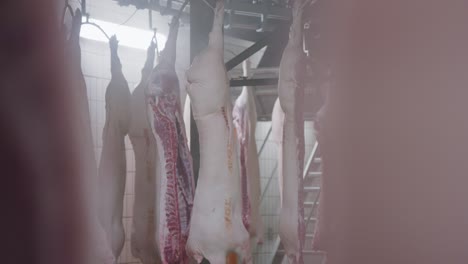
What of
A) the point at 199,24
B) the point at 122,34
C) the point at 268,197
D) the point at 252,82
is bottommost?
the point at 268,197

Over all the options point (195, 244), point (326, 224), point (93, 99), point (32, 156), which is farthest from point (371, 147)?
point (93, 99)

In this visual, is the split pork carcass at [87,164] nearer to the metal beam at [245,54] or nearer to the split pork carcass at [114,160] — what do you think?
the split pork carcass at [114,160]

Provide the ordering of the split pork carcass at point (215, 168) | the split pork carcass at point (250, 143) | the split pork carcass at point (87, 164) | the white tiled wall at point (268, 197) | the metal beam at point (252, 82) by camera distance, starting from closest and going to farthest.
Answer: the split pork carcass at point (87, 164), the split pork carcass at point (215, 168), the metal beam at point (252, 82), the split pork carcass at point (250, 143), the white tiled wall at point (268, 197)

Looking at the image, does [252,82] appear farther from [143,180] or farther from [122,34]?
[122,34]

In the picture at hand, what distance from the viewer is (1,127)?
0.90 metres

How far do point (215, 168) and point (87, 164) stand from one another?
29cm

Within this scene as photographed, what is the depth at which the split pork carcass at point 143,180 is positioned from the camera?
1.72 metres

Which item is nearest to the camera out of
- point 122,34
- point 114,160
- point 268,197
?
point 114,160

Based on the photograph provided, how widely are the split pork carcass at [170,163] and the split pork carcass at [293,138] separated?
244 millimetres

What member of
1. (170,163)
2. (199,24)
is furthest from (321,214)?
(199,24)

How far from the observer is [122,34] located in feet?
9.71

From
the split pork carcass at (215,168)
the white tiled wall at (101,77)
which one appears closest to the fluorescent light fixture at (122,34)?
the white tiled wall at (101,77)

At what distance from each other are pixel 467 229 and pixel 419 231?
0.08 metres

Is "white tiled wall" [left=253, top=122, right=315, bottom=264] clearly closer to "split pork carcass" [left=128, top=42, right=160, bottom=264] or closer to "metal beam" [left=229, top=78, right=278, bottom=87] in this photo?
"metal beam" [left=229, top=78, right=278, bottom=87]
